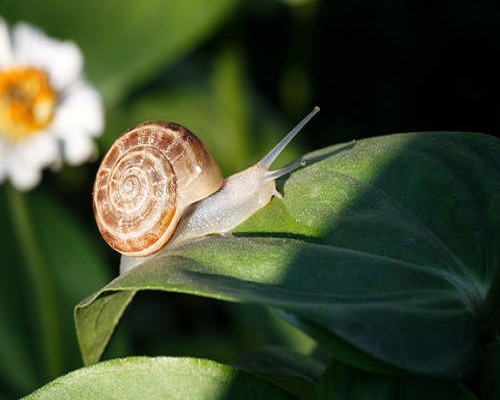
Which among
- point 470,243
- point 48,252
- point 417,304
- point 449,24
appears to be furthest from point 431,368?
point 449,24

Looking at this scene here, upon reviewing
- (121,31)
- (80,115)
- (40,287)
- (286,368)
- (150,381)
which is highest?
(121,31)

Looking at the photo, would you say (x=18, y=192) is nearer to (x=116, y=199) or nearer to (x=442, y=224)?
(x=116, y=199)

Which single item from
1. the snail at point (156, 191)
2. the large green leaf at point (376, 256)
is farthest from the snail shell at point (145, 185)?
the large green leaf at point (376, 256)

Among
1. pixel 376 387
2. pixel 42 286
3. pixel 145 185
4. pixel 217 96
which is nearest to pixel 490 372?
pixel 376 387

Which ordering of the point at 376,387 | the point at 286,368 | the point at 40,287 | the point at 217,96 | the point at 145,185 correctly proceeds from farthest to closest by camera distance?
the point at 217,96
the point at 40,287
the point at 145,185
the point at 286,368
the point at 376,387

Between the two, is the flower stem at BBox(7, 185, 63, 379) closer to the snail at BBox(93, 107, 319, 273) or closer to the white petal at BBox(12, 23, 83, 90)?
the white petal at BBox(12, 23, 83, 90)

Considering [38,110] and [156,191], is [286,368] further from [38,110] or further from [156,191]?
[38,110]

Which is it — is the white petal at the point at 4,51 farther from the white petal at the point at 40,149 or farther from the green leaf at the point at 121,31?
the green leaf at the point at 121,31

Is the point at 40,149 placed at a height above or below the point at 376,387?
above
